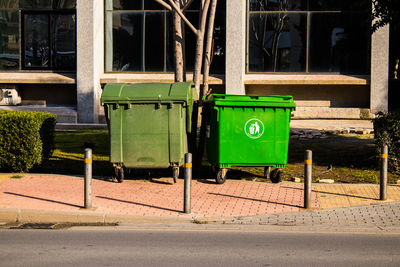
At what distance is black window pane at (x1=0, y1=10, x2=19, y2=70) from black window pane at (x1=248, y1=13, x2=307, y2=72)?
9092 millimetres

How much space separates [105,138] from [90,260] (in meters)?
11.2

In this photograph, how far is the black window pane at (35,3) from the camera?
2378cm

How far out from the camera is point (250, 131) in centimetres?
1099

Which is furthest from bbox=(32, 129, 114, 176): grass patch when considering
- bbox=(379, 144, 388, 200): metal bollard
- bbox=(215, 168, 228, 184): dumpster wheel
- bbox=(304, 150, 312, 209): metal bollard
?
bbox=(379, 144, 388, 200): metal bollard

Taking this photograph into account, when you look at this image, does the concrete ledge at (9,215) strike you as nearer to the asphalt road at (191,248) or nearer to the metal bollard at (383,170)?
the asphalt road at (191,248)

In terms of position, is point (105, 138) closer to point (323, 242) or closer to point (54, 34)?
point (54, 34)

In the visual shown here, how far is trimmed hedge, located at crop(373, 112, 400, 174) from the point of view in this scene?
469 inches

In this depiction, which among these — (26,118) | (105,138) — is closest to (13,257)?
(26,118)

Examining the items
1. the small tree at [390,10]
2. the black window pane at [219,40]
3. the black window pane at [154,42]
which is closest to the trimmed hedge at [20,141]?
the small tree at [390,10]

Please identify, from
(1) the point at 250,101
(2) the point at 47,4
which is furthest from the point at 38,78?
(1) the point at 250,101

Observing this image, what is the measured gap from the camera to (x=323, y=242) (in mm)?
7305

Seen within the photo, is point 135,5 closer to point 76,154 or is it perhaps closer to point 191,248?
point 76,154

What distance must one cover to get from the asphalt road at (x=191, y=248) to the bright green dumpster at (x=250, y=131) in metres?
3.20

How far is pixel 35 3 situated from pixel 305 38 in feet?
34.2
